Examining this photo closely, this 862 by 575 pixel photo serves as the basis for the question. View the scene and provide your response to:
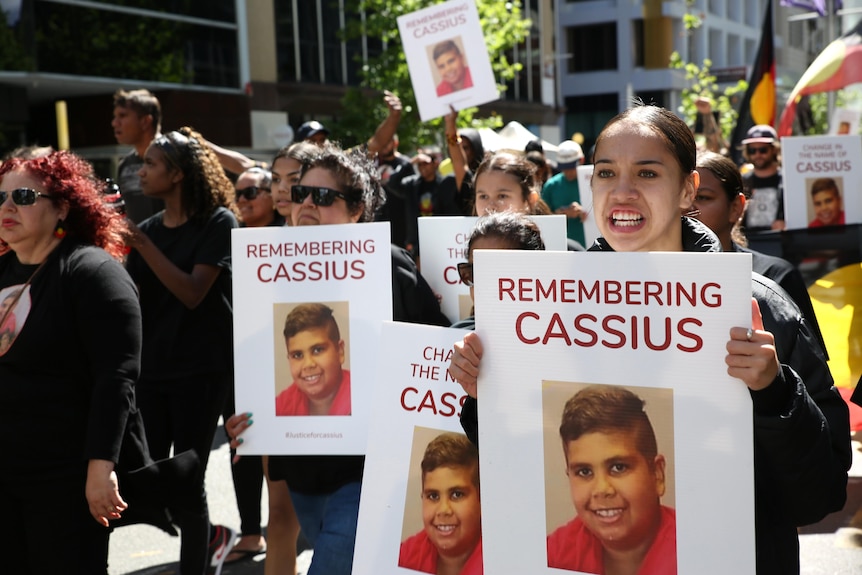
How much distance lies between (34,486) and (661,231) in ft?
7.46

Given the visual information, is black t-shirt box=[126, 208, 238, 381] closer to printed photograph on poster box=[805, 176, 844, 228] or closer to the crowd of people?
the crowd of people

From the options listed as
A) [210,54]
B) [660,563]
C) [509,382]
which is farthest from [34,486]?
[210,54]

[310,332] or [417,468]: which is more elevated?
[310,332]

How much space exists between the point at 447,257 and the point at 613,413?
9.09ft

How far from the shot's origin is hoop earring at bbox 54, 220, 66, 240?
12.1 ft

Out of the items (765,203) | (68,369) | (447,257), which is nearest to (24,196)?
(68,369)

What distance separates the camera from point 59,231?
3684 millimetres

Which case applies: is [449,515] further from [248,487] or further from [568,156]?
[568,156]

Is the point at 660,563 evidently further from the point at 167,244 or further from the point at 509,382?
the point at 167,244

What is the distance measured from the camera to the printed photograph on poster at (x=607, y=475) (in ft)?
6.56

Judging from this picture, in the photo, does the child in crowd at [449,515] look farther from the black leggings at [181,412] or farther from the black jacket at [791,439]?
the black leggings at [181,412]

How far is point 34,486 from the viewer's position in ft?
11.3

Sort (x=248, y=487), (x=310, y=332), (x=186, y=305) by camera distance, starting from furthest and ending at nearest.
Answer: (x=248, y=487) < (x=186, y=305) < (x=310, y=332)

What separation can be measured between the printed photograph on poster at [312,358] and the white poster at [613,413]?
1.43 m
